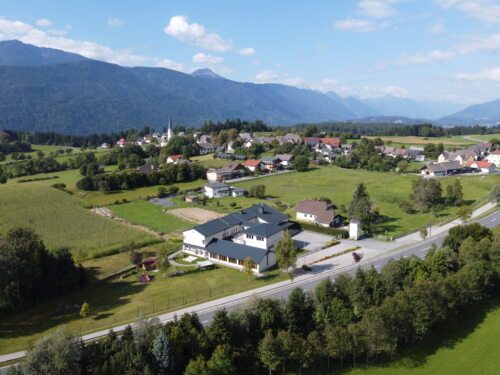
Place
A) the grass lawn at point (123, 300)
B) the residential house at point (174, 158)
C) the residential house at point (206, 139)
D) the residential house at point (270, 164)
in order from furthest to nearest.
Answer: the residential house at point (206, 139)
the residential house at point (174, 158)
the residential house at point (270, 164)
the grass lawn at point (123, 300)

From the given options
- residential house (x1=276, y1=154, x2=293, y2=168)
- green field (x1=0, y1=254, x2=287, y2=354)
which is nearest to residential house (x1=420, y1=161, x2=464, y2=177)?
residential house (x1=276, y1=154, x2=293, y2=168)

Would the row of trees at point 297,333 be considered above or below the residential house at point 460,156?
below

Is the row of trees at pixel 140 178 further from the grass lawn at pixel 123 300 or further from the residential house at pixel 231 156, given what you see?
the grass lawn at pixel 123 300

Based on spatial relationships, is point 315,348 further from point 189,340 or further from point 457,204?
point 457,204

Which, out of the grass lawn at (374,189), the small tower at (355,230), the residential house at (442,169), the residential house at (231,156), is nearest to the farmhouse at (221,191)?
the grass lawn at (374,189)

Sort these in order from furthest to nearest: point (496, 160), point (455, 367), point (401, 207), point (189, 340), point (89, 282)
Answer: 1. point (496, 160)
2. point (401, 207)
3. point (89, 282)
4. point (455, 367)
5. point (189, 340)

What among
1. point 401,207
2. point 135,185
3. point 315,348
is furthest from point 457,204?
point 135,185

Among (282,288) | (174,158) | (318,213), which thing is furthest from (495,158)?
(282,288)
